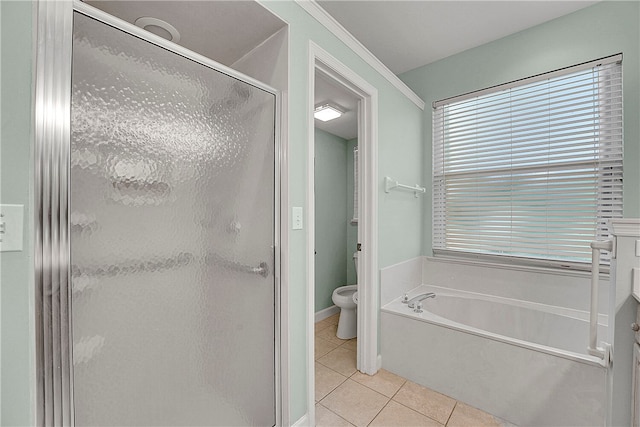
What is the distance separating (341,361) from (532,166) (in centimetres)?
223

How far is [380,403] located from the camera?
172 cm

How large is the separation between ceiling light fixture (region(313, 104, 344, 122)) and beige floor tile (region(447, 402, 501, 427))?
2.61 metres

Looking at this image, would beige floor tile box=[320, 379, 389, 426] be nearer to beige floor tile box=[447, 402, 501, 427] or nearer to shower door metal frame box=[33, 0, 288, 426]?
beige floor tile box=[447, 402, 501, 427]

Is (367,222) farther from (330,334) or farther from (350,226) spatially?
(350,226)

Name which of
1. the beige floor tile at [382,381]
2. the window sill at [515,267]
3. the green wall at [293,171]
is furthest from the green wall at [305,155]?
the beige floor tile at [382,381]

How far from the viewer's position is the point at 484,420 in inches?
62.2

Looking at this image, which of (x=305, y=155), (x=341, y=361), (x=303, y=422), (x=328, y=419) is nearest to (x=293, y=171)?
(x=305, y=155)

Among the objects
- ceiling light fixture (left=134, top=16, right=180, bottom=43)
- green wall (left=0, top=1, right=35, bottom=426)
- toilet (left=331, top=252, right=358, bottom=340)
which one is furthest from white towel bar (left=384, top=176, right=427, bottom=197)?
green wall (left=0, top=1, right=35, bottom=426)

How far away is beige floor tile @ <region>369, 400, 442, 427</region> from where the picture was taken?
5.09 ft

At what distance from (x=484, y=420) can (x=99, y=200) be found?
2233mm

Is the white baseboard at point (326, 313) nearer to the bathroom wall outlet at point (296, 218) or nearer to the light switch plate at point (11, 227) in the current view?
the bathroom wall outlet at point (296, 218)

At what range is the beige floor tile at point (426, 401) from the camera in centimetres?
163

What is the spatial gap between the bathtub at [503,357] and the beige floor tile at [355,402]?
328mm

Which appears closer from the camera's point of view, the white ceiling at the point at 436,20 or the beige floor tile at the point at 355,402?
the beige floor tile at the point at 355,402
